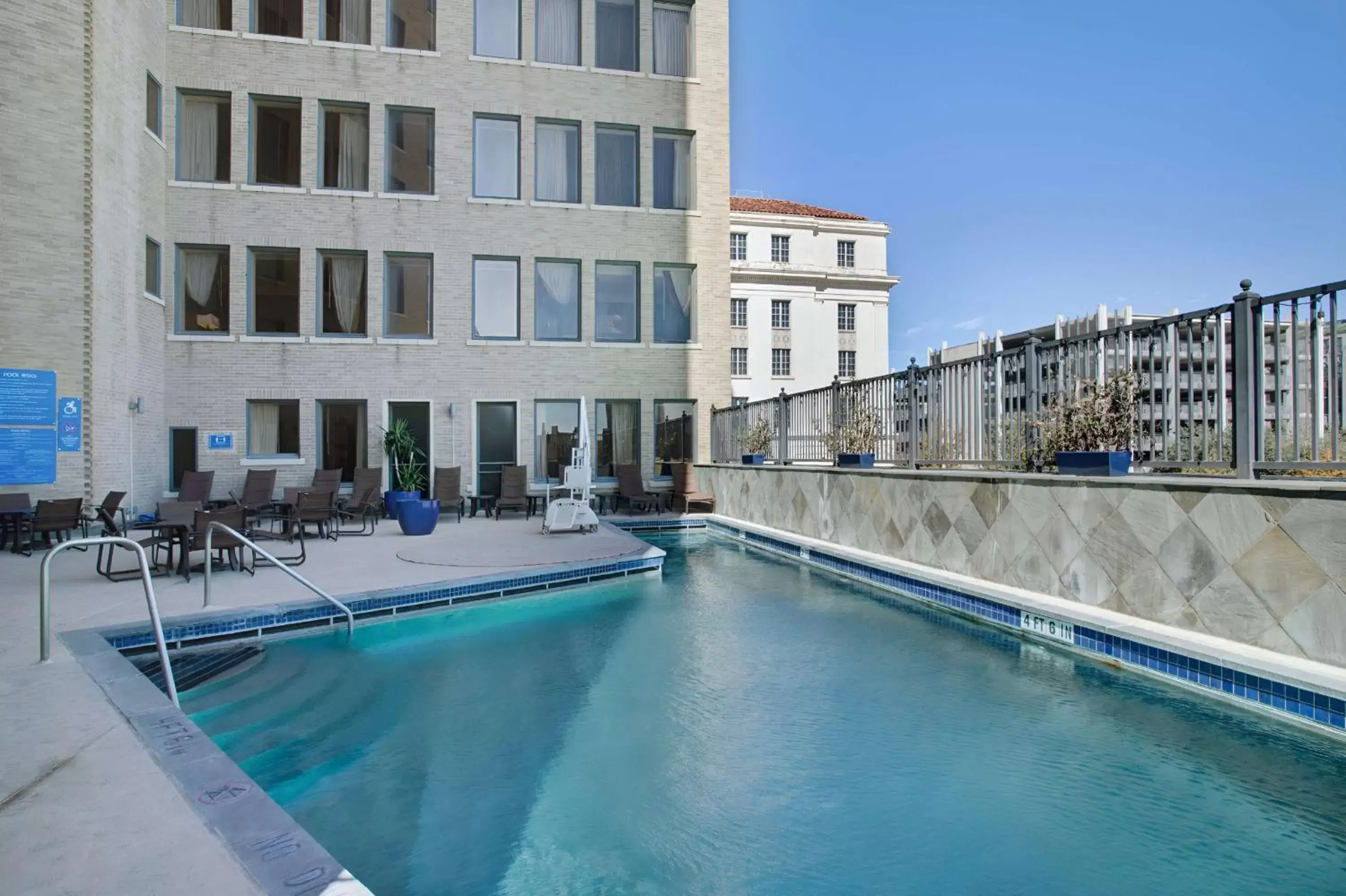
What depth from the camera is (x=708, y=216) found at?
18828 mm

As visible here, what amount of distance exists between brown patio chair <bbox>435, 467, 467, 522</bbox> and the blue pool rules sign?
20.0ft

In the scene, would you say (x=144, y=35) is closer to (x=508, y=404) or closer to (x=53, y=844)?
(x=508, y=404)

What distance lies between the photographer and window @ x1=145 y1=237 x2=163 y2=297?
15172 mm

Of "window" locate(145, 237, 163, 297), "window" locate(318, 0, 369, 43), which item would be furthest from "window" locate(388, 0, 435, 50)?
"window" locate(145, 237, 163, 297)

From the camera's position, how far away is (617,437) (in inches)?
727

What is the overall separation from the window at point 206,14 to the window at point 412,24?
3.24 meters

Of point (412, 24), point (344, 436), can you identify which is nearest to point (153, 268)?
point (344, 436)

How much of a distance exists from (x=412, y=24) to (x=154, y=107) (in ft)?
18.7

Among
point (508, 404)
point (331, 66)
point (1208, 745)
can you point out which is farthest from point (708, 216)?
point (1208, 745)

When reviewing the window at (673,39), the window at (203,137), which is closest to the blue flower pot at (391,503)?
the window at (203,137)

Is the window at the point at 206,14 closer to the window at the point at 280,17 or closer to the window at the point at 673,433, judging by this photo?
the window at the point at 280,17

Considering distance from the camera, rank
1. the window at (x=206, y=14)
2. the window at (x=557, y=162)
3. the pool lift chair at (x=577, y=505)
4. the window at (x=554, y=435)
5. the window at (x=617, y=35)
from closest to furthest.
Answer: the pool lift chair at (x=577, y=505) → the window at (x=206, y=14) → the window at (x=554, y=435) → the window at (x=557, y=162) → the window at (x=617, y=35)

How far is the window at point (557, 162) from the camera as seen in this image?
1809 centimetres

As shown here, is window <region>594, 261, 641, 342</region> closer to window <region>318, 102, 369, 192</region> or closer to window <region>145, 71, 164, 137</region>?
window <region>318, 102, 369, 192</region>
